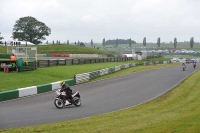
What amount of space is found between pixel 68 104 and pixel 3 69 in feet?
48.6

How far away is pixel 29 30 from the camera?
10638cm

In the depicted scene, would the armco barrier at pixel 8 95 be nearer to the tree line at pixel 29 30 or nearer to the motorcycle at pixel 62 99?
the motorcycle at pixel 62 99

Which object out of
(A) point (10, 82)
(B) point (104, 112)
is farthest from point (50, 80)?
(B) point (104, 112)

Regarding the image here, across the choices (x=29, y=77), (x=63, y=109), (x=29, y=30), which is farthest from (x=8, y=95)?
(x=29, y=30)

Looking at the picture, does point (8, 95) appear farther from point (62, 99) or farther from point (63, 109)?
point (63, 109)

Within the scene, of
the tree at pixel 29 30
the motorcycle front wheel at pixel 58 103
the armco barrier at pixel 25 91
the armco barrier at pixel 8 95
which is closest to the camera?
the motorcycle front wheel at pixel 58 103

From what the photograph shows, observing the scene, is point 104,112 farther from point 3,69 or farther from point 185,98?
point 3,69

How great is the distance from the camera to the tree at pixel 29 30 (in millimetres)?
106000

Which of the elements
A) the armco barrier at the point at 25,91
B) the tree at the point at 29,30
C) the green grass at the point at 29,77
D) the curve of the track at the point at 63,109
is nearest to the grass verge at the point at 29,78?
the green grass at the point at 29,77

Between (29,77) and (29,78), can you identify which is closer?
(29,78)

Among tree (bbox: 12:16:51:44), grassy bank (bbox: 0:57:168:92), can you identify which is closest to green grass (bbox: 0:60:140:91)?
grassy bank (bbox: 0:57:168:92)

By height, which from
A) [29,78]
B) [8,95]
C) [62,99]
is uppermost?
[29,78]

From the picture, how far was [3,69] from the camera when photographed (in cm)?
3052

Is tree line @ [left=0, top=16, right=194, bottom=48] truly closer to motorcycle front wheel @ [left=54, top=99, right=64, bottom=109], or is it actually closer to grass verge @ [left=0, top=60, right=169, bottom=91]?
grass verge @ [left=0, top=60, right=169, bottom=91]
